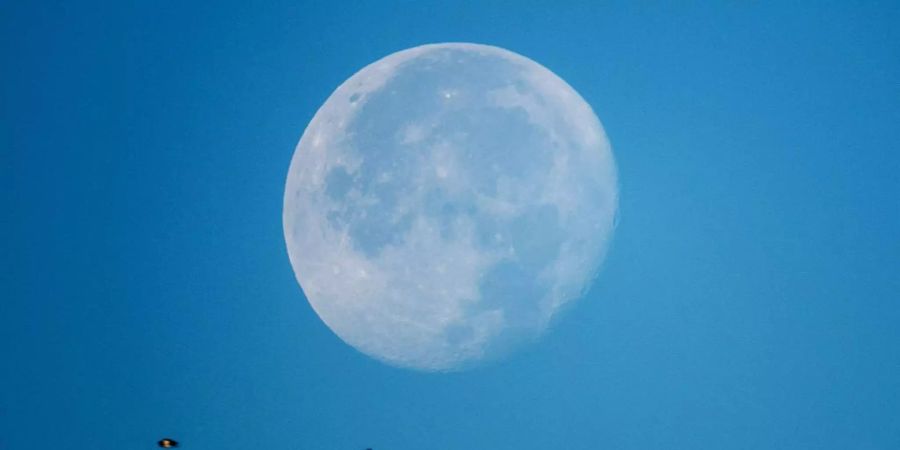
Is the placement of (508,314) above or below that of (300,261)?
below

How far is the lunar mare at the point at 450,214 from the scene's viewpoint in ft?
45.9

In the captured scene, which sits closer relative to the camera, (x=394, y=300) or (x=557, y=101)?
(x=394, y=300)

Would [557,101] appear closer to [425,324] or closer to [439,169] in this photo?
[439,169]

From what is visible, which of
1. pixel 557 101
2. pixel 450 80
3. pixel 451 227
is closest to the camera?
pixel 451 227

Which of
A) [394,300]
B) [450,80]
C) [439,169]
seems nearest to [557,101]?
[450,80]

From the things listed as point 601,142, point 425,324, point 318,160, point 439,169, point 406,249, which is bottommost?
point 425,324

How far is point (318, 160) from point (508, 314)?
5862 mm

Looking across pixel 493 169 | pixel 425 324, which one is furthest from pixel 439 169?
pixel 425 324

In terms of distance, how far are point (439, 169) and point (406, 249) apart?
193 cm

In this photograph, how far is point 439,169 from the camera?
550 inches

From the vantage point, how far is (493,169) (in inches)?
553

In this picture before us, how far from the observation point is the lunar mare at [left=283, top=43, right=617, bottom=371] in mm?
13977

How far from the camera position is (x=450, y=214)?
13906 mm

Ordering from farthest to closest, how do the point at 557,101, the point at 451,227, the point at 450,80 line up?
1. the point at 557,101
2. the point at 450,80
3. the point at 451,227
